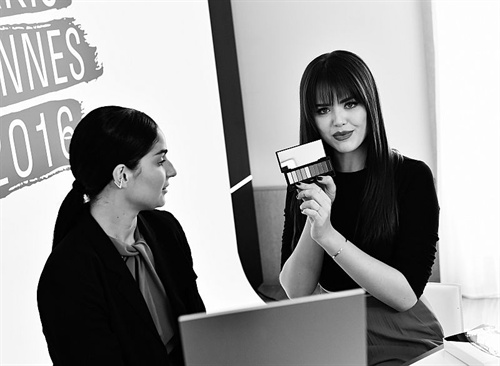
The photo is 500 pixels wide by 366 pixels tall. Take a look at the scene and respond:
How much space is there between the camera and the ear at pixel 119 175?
1.77m

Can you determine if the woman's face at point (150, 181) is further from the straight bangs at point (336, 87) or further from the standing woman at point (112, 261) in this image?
the straight bangs at point (336, 87)

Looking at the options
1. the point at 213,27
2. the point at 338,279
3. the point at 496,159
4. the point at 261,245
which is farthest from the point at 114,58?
the point at 496,159

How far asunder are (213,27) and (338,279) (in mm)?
2265


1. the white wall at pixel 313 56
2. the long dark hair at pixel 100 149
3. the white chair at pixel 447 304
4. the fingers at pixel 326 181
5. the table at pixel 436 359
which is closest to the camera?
the table at pixel 436 359

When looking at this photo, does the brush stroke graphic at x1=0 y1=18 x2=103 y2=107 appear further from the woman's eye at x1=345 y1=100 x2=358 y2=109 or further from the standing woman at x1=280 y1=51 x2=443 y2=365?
the woman's eye at x1=345 y1=100 x2=358 y2=109

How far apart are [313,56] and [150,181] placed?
256 cm

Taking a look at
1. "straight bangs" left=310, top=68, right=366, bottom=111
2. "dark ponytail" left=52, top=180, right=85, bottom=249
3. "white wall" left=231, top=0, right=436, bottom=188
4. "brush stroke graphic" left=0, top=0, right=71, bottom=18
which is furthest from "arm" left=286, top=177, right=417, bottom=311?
"white wall" left=231, top=0, right=436, bottom=188

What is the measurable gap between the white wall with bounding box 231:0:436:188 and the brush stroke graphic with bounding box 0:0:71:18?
1.77 meters

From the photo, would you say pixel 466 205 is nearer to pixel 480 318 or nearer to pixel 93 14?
pixel 480 318

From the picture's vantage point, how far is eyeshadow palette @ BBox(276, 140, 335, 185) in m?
1.77

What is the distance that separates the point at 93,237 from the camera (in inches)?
68.1

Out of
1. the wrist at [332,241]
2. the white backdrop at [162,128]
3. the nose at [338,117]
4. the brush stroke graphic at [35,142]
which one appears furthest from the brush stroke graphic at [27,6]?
the wrist at [332,241]

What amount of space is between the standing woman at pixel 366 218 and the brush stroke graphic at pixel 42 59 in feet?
3.24

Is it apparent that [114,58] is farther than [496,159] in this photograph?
No
